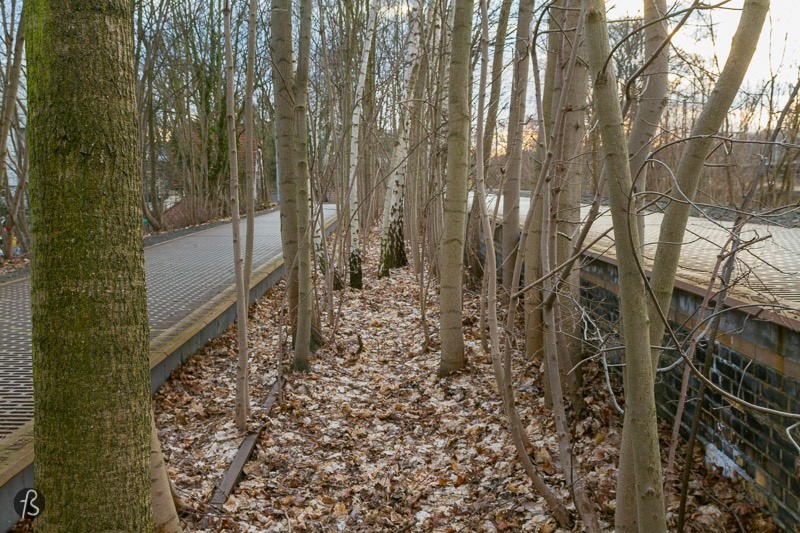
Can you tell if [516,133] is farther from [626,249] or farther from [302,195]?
[626,249]

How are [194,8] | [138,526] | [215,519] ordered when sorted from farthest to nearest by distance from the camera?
[194,8] → [215,519] → [138,526]

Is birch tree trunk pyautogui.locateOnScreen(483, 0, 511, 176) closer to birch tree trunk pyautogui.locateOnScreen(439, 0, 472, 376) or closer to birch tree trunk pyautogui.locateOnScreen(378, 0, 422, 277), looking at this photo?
birch tree trunk pyautogui.locateOnScreen(439, 0, 472, 376)

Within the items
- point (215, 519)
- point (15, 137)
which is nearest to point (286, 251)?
point (215, 519)

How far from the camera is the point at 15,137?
1430cm

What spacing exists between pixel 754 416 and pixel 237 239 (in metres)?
3.69

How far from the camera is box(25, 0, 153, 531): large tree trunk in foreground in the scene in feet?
6.13

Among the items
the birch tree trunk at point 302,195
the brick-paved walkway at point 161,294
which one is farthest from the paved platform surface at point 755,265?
the brick-paved walkway at point 161,294

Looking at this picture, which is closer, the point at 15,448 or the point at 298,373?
the point at 15,448

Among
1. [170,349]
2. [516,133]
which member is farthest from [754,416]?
[170,349]

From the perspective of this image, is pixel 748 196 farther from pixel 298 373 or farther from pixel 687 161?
pixel 298 373

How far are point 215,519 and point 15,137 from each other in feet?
43.9

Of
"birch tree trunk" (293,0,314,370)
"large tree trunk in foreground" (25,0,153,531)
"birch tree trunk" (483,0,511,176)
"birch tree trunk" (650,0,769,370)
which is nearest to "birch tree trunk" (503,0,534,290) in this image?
"birch tree trunk" (483,0,511,176)

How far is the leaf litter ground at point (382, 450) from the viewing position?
411 cm

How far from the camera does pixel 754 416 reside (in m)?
3.78
